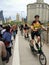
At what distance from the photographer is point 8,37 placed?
10.4 meters

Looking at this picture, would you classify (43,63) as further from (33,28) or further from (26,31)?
(26,31)

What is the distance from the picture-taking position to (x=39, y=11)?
135 meters

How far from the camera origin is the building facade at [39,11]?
126875 mm

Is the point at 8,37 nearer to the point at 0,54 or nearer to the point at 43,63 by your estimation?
the point at 43,63

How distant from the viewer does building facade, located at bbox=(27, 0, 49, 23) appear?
416 ft

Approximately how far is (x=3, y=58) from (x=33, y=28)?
17.2 ft

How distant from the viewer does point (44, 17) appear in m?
127

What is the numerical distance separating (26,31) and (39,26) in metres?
19.1

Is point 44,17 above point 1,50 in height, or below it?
below

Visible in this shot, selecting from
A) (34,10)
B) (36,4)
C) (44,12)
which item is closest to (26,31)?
(44,12)

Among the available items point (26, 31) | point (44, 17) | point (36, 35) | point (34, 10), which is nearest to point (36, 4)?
point (34, 10)

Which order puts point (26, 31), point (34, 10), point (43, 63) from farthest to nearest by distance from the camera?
point (34, 10)
point (26, 31)
point (43, 63)

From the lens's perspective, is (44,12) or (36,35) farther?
(44,12)

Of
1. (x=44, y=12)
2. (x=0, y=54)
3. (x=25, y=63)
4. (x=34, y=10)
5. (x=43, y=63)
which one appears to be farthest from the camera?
(x=34, y=10)
